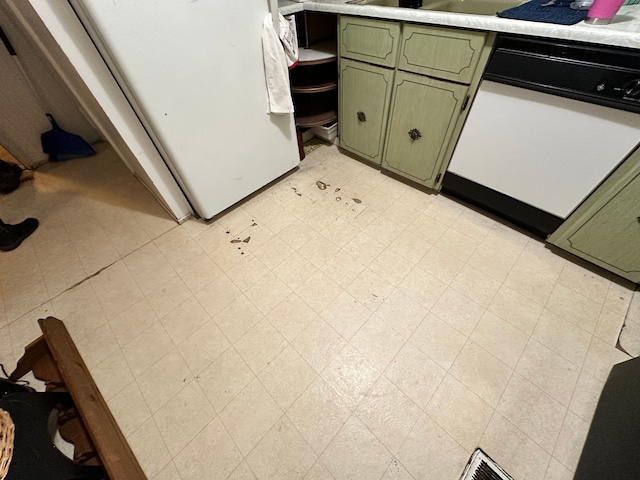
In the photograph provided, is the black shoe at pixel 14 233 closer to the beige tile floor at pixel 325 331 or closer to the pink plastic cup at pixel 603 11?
the beige tile floor at pixel 325 331

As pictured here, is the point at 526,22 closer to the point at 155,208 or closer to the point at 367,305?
the point at 367,305

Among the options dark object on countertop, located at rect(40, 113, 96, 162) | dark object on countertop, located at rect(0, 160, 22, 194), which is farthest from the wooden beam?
dark object on countertop, located at rect(40, 113, 96, 162)

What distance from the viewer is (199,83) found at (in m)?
1.15

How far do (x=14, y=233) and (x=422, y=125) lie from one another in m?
2.49

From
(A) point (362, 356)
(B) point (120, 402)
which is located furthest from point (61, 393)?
(A) point (362, 356)

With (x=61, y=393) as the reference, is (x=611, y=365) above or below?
below

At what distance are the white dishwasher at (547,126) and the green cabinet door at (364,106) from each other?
1.60 feet

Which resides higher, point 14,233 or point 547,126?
point 547,126

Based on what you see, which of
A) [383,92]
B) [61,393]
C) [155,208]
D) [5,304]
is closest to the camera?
[61,393]

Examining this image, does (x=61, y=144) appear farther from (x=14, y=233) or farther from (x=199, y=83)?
(x=199, y=83)

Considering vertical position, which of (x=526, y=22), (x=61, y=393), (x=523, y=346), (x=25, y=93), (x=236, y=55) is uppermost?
(x=526, y=22)

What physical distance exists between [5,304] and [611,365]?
2.73m

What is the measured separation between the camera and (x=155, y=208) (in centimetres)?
174

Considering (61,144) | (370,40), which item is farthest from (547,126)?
(61,144)
